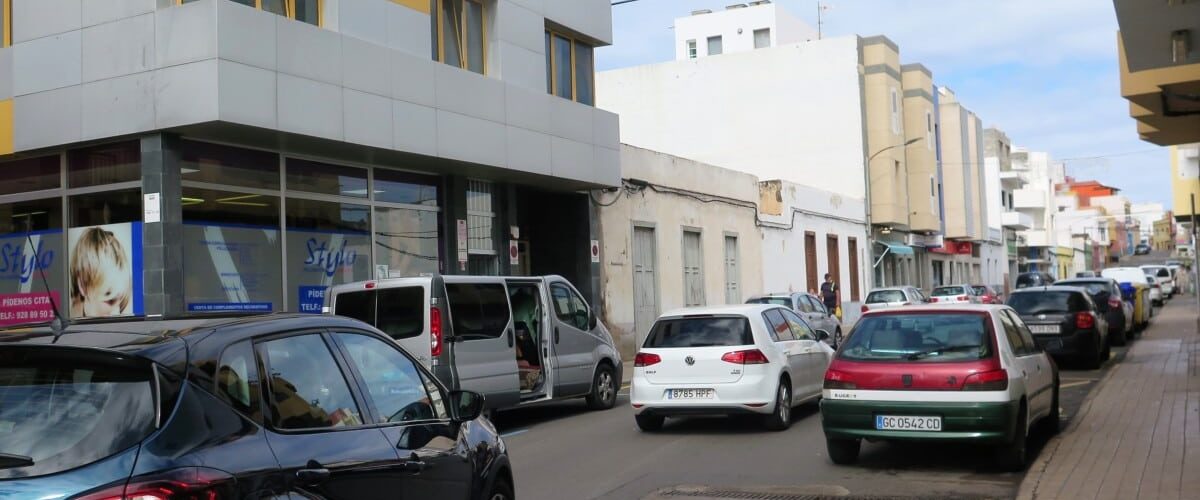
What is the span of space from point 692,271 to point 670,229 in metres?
2.09

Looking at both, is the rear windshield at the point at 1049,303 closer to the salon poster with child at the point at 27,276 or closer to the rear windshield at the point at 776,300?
the rear windshield at the point at 776,300

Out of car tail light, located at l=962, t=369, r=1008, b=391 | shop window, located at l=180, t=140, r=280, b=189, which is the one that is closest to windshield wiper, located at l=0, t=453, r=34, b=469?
car tail light, located at l=962, t=369, r=1008, b=391

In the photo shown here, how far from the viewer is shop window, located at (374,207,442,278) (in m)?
18.0

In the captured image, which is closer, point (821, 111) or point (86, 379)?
point (86, 379)

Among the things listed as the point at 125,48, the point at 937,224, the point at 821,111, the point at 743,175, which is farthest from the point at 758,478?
the point at 937,224

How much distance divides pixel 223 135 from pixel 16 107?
334 cm

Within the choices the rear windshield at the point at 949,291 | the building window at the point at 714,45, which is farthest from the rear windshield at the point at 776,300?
the building window at the point at 714,45

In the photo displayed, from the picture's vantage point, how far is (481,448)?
5.46 m

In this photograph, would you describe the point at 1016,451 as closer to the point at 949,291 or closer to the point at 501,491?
the point at 501,491

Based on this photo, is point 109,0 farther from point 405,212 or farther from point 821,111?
point 821,111

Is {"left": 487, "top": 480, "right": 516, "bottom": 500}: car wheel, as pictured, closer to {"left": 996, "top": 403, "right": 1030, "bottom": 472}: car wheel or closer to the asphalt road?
the asphalt road

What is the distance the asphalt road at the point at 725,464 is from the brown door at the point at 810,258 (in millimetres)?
24715

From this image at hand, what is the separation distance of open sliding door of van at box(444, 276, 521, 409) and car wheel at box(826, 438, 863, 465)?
4.35m

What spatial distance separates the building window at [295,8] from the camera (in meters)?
15.0
